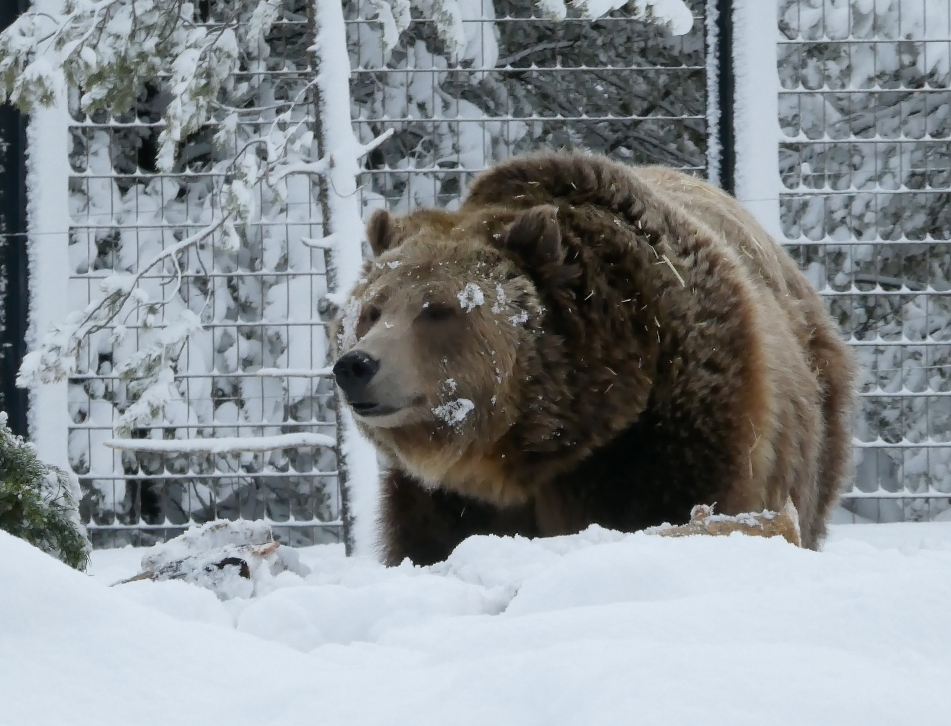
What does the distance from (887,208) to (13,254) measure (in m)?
4.35

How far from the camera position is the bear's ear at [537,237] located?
9.68 ft

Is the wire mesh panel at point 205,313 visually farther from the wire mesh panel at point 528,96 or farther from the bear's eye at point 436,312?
the bear's eye at point 436,312

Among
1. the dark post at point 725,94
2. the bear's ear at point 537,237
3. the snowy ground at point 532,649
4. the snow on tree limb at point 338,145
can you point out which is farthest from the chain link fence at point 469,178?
the snowy ground at point 532,649

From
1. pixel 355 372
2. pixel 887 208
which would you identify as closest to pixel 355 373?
pixel 355 372

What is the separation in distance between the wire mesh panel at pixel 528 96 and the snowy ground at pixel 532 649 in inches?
171

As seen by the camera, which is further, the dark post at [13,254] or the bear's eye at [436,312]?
the dark post at [13,254]

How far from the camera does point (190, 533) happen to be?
2477mm

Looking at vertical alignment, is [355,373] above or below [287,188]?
below

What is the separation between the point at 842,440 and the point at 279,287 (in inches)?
125

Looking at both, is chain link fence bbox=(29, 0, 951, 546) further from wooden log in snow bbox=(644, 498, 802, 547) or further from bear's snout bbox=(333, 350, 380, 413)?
wooden log in snow bbox=(644, 498, 802, 547)

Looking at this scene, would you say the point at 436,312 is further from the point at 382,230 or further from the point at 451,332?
the point at 382,230

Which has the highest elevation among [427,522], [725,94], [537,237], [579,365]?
[725,94]

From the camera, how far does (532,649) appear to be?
136 centimetres

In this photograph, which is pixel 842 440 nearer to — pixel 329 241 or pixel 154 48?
pixel 329 241
